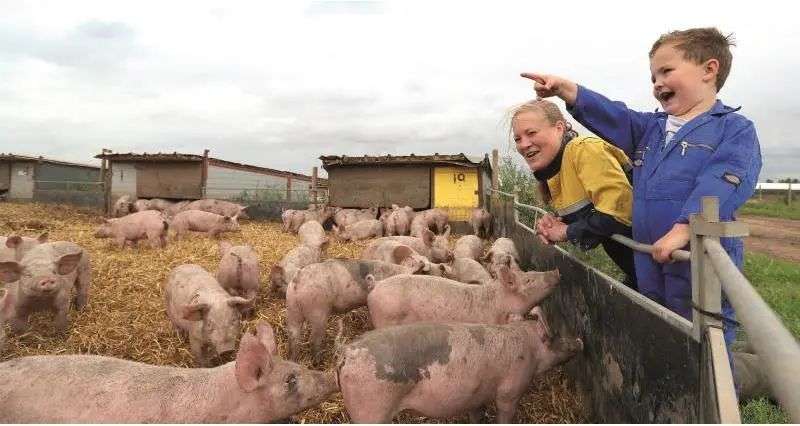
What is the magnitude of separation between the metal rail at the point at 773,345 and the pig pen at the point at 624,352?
32.7 inches

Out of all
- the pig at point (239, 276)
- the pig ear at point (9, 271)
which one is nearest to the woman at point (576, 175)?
the pig at point (239, 276)

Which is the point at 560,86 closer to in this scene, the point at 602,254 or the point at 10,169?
the point at 602,254

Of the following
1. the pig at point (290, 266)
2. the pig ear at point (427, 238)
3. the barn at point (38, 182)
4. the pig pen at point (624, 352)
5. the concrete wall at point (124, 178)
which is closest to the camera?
the pig pen at point (624, 352)

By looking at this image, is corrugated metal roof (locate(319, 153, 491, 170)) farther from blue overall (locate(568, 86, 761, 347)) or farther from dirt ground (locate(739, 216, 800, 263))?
blue overall (locate(568, 86, 761, 347))

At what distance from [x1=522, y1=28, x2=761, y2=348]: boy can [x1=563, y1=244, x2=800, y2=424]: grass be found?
3.75ft

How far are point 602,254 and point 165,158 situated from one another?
52.3 ft

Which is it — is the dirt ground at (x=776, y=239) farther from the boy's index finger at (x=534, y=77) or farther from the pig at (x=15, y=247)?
the pig at (x=15, y=247)

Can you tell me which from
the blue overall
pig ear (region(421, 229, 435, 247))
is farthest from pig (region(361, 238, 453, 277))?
the blue overall

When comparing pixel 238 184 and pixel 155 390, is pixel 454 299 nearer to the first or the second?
pixel 155 390

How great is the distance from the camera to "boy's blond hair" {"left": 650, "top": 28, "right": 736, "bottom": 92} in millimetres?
2508

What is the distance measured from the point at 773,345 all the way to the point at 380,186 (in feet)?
49.9

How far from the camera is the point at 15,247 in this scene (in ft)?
20.8

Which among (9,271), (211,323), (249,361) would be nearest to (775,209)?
(211,323)

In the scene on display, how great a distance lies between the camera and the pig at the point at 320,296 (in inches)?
198
